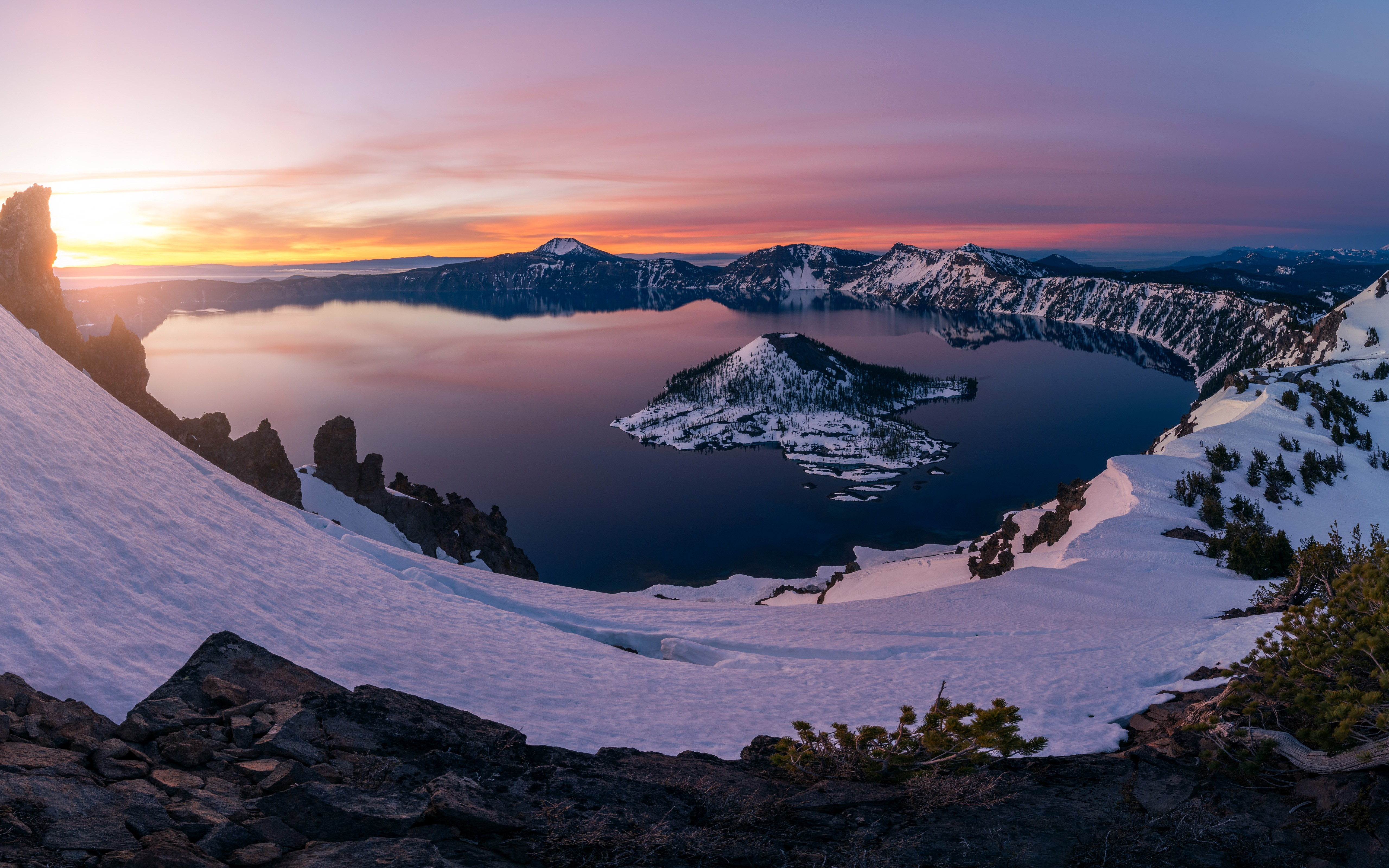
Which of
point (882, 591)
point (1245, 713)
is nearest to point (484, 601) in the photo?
point (1245, 713)

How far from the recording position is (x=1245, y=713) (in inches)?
368

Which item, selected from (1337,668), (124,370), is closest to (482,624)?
(1337,668)

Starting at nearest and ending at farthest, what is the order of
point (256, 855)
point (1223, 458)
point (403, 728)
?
point (256, 855) < point (403, 728) < point (1223, 458)

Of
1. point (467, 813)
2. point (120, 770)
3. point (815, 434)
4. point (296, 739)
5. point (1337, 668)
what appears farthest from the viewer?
point (815, 434)

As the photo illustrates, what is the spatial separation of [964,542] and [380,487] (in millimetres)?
72406

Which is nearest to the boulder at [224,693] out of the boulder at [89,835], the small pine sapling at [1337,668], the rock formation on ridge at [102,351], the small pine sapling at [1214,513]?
the boulder at [89,835]

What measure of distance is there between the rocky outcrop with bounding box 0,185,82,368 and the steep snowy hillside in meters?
11.2

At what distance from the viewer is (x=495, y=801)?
755 centimetres

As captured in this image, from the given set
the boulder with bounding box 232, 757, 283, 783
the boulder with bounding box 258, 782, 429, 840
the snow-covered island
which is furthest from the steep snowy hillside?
the snow-covered island

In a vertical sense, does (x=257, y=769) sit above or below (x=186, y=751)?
below

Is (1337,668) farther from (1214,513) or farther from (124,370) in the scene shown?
(124,370)

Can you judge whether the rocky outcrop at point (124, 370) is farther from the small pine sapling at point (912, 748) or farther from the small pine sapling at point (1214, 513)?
the small pine sapling at point (1214, 513)

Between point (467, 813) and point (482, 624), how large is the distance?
13.6m

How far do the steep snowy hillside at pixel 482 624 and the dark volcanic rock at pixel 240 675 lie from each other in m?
1.67
